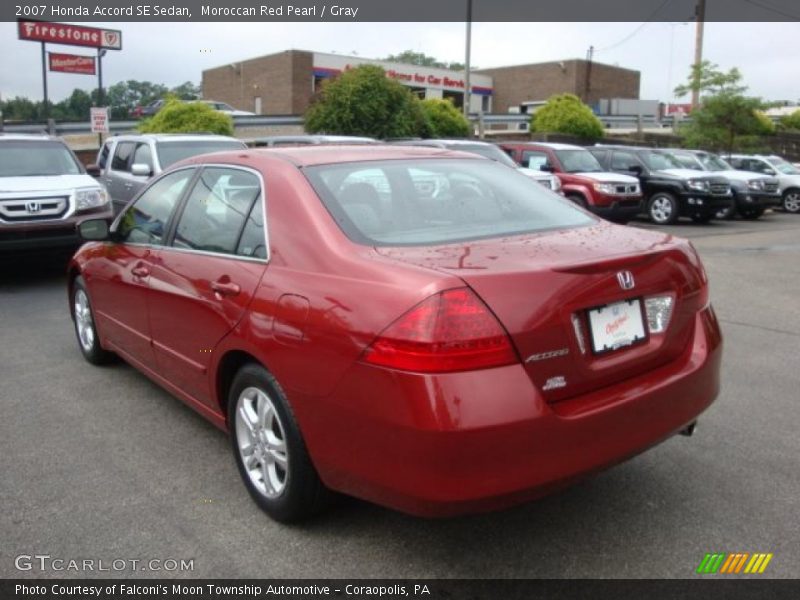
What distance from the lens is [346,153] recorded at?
3.82m

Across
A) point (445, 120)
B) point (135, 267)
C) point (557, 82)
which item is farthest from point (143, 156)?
point (557, 82)

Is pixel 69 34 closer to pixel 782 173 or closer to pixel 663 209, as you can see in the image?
pixel 663 209

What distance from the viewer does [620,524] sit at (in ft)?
10.8

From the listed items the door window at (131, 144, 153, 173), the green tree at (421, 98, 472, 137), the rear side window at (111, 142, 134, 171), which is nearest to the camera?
the door window at (131, 144, 153, 173)

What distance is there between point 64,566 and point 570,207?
2893 mm

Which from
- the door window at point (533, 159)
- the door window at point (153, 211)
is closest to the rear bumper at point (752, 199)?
the door window at point (533, 159)

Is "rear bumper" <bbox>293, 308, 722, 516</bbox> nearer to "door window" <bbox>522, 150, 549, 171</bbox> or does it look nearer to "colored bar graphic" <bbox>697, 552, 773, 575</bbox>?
"colored bar graphic" <bbox>697, 552, 773, 575</bbox>

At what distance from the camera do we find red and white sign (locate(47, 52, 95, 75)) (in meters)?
30.6

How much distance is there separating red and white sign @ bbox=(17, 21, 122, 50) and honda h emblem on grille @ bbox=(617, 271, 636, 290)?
107 feet

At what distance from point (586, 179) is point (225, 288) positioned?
41.7 feet

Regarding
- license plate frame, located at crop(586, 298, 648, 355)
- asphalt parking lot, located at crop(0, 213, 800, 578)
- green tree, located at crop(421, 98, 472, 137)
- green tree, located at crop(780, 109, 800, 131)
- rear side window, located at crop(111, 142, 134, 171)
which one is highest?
green tree, located at crop(780, 109, 800, 131)

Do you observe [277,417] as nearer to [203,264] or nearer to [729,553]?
[203,264]

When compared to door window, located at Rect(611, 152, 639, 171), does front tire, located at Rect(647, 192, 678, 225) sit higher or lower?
lower

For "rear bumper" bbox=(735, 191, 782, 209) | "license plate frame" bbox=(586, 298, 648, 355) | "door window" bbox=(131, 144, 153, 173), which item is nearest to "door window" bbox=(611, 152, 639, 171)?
"rear bumper" bbox=(735, 191, 782, 209)
